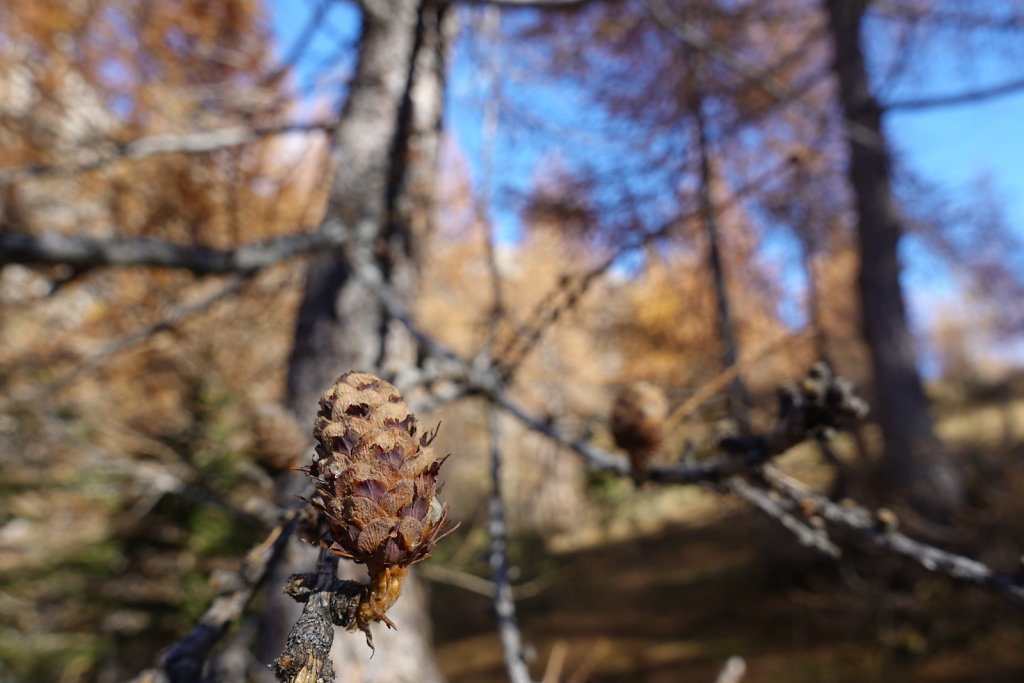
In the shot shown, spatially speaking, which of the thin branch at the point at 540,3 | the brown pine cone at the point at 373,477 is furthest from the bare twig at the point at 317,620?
the thin branch at the point at 540,3

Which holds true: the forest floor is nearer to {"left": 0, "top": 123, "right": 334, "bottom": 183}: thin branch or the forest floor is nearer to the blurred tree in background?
the blurred tree in background

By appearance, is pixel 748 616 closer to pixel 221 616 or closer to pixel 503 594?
pixel 503 594

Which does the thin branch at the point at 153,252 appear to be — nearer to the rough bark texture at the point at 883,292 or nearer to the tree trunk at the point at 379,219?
the tree trunk at the point at 379,219

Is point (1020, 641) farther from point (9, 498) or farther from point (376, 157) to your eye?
point (9, 498)

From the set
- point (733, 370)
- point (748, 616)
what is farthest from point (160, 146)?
point (748, 616)

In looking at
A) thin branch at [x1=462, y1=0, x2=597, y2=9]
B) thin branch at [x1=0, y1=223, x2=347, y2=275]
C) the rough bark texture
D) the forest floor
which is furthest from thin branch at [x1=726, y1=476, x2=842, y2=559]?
the rough bark texture

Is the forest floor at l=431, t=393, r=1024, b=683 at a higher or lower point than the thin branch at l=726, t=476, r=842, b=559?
lower

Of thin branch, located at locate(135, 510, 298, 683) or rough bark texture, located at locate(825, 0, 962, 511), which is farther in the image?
rough bark texture, located at locate(825, 0, 962, 511)

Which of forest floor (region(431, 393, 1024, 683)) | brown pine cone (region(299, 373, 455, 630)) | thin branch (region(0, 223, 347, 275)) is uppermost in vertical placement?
thin branch (region(0, 223, 347, 275))
